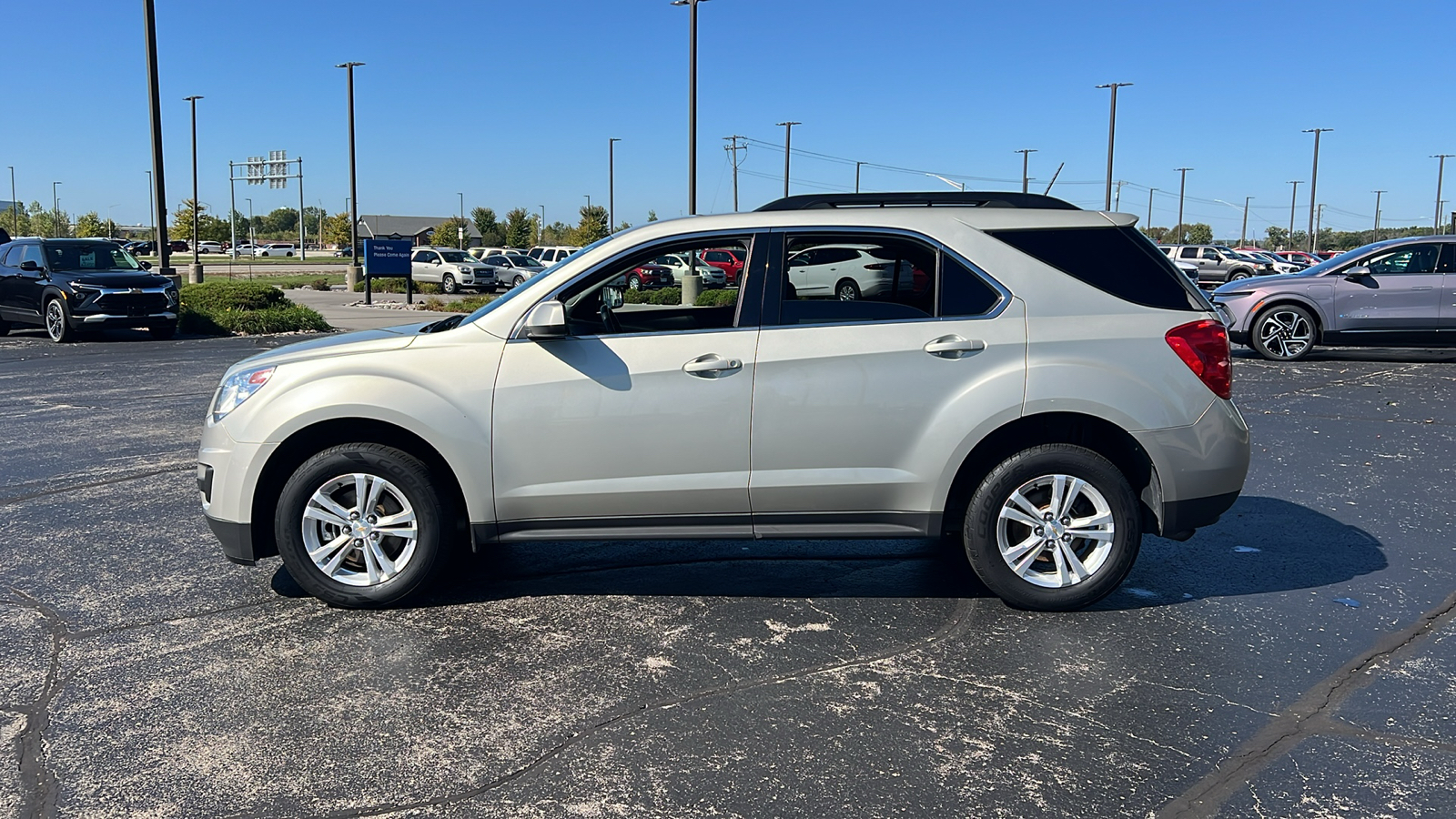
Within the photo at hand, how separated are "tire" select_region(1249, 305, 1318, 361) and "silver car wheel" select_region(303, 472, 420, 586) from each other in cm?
1423

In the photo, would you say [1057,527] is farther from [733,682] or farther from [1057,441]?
[733,682]

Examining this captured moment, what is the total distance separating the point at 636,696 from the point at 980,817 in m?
1.38

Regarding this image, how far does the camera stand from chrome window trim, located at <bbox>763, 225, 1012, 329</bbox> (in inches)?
195

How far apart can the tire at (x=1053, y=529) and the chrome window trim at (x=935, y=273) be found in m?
0.65

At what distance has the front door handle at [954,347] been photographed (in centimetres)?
486

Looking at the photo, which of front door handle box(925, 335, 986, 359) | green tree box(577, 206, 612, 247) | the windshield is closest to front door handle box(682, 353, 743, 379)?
front door handle box(925, 335, 986, 359)

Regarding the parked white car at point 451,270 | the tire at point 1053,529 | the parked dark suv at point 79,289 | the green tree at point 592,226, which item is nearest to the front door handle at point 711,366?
the tire at point 1053,529

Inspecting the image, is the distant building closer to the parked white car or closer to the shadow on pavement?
the parked white car

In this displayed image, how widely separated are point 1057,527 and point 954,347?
0.92 metres

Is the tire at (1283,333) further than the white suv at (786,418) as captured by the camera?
Yes

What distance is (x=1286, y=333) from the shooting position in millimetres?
15867

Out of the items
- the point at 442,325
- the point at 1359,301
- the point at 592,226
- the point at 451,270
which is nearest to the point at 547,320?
the point at 442,325

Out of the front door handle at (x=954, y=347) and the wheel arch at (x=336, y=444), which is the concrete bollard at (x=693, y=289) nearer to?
the front door handle at (x=954, y=347)

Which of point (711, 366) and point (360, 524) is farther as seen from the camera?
point (360, 524)
